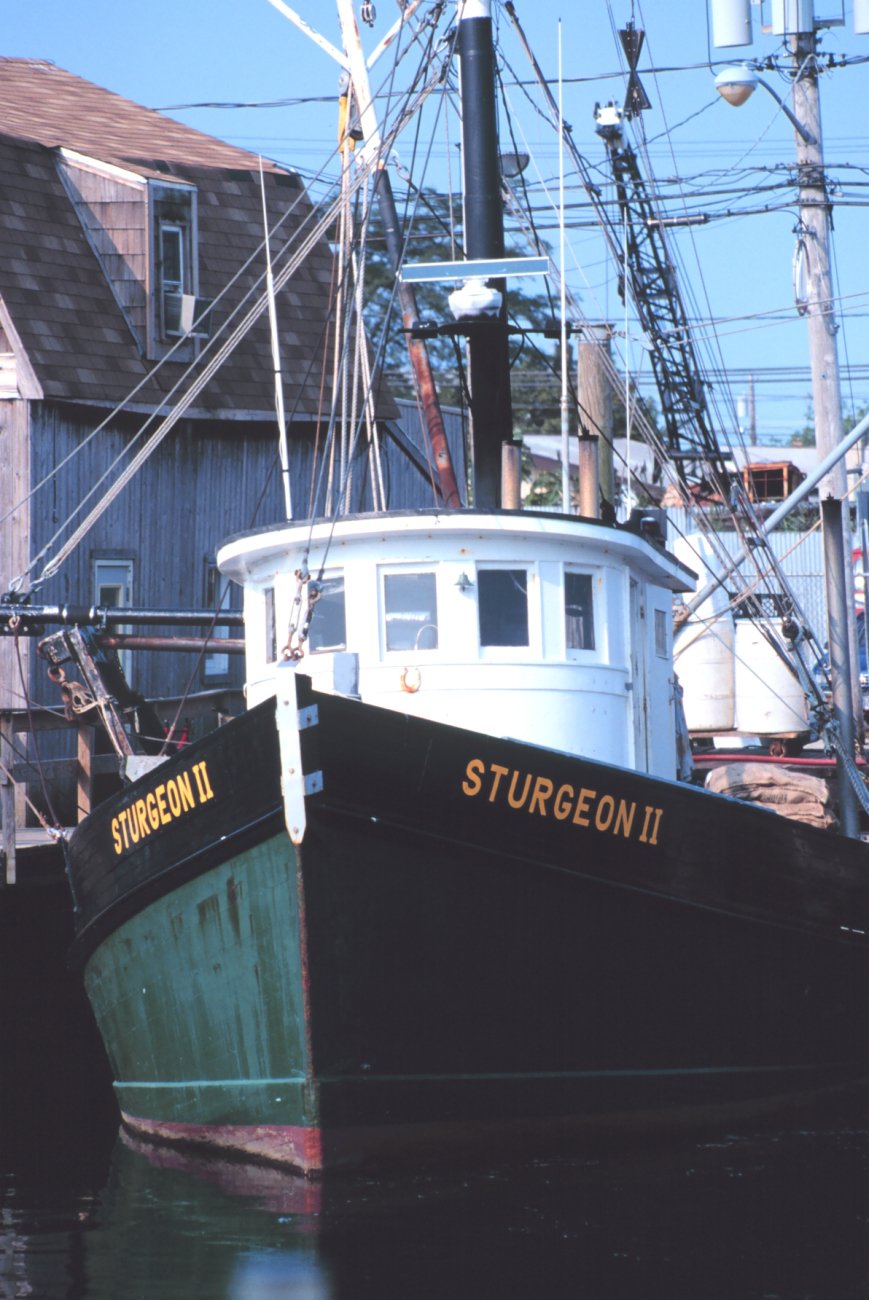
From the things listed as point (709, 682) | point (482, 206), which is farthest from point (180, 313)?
point (709, 682)

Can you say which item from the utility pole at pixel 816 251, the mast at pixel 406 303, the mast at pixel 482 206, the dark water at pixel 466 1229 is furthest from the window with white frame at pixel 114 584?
the dark water at pixel 466 1229

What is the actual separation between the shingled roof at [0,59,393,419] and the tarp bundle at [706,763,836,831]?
21.8 ft

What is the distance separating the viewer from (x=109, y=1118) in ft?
36.7

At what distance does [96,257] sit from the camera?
54.6 ft

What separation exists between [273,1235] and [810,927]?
4.20m

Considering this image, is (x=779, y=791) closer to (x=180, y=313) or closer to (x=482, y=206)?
(x=482, y=206)

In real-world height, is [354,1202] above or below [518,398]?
below

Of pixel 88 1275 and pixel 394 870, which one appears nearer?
pixel 88 1275

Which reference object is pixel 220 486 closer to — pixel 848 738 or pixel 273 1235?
pixel 848 738

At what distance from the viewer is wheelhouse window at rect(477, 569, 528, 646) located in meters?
9.12

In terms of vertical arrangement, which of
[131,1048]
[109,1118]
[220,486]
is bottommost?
[109,1118]

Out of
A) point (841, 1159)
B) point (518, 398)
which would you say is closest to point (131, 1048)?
point (841, 1159)

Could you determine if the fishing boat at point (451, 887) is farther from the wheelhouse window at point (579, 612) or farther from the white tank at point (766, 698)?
the white tank at point (766, 698)

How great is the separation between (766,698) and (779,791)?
26.7ft
